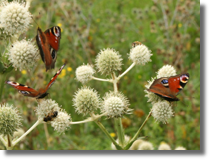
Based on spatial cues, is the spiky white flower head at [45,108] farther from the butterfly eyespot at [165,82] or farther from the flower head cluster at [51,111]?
the butterfly eyespot at [165,82]

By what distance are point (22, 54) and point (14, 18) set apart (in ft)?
0.97

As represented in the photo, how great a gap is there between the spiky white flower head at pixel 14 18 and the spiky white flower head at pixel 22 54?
117 mm

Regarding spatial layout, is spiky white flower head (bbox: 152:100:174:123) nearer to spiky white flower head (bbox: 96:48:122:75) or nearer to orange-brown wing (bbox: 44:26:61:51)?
spiky white flower head (bbox: 96:48:122:75)

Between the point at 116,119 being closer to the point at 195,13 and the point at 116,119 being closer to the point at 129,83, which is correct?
the point at 129,83

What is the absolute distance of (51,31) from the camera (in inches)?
79.2

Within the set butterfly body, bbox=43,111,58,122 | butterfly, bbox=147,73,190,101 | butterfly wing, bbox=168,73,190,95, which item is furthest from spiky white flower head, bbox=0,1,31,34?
butterfly wing, bbox=168,73,190,95

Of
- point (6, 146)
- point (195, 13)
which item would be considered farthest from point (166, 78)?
point (195, 13)

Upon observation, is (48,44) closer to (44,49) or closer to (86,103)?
(44,49)

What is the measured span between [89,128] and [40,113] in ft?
6.15

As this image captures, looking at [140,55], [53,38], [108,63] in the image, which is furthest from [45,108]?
[140,55]

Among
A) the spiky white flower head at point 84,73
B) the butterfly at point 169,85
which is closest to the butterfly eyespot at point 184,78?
the butterfly at point 169,85

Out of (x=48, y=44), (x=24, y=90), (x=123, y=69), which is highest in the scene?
(x=123, y=69)

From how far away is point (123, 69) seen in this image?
4.41 metres

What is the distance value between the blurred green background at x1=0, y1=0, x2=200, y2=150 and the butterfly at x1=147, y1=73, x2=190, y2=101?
114cm
